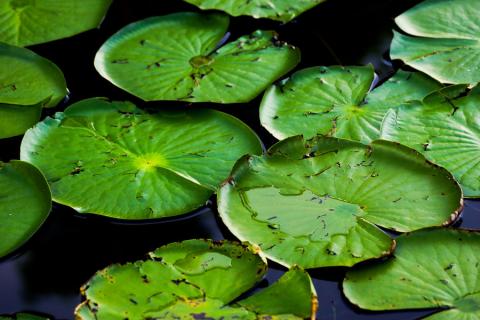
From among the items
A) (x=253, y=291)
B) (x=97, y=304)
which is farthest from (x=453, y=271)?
(x=97, y=304)

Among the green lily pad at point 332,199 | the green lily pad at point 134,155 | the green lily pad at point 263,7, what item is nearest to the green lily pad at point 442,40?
the green lily pad at point 263,7

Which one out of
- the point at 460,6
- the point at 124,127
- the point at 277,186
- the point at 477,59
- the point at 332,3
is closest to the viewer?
the point at 277,186

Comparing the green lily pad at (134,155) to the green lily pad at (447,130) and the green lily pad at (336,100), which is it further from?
the green lily pad at (447,130)

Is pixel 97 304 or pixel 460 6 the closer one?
pixel 97 304

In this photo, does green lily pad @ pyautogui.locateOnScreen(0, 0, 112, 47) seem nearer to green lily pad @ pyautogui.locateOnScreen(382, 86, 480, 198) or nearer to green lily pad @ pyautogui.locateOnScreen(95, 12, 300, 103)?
green lily pad @ pyautogui.locateOnScreen(95, 12, 300, 103)

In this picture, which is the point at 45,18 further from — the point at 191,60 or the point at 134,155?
the point at 134,155

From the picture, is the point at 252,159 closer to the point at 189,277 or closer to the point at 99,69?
the point at 189,277

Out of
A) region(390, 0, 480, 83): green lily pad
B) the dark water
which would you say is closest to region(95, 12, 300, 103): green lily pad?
the dark water
